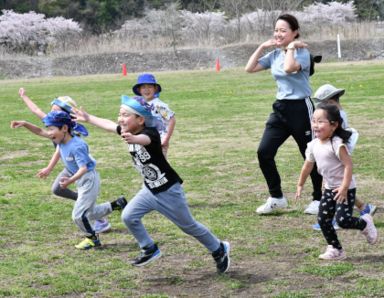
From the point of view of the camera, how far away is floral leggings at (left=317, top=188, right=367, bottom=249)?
6250 millimetres

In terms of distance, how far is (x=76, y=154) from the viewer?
721cm

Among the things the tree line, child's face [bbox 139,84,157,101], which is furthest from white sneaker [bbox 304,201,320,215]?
the tree line

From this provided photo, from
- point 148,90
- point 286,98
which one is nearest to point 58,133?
point 148,90

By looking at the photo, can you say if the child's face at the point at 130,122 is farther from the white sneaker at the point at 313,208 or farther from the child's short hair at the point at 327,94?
the white sneaker at the point at 313,208

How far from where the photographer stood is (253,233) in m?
7.47

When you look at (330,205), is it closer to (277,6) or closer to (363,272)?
(363,272)

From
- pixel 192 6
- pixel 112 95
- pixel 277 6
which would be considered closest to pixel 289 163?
pixel 112 95

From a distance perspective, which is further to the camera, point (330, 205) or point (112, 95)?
point (112, 95)

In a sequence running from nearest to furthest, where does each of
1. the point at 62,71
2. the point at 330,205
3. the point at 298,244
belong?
the point at 330,205 → the point at 298,244 → the point at 62,71

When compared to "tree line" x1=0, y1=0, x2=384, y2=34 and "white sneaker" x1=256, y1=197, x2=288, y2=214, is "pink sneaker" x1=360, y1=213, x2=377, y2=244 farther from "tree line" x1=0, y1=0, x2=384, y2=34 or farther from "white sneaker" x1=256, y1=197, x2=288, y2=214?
"tree line" x1=0, y1=0, x2=384, y2=34

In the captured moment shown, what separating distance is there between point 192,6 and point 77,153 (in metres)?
64.2

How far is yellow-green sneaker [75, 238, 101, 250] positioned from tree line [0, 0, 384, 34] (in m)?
55.9

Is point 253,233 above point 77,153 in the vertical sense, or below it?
below

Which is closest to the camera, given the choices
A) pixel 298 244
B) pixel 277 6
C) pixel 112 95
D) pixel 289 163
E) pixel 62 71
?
pixel 298 244
